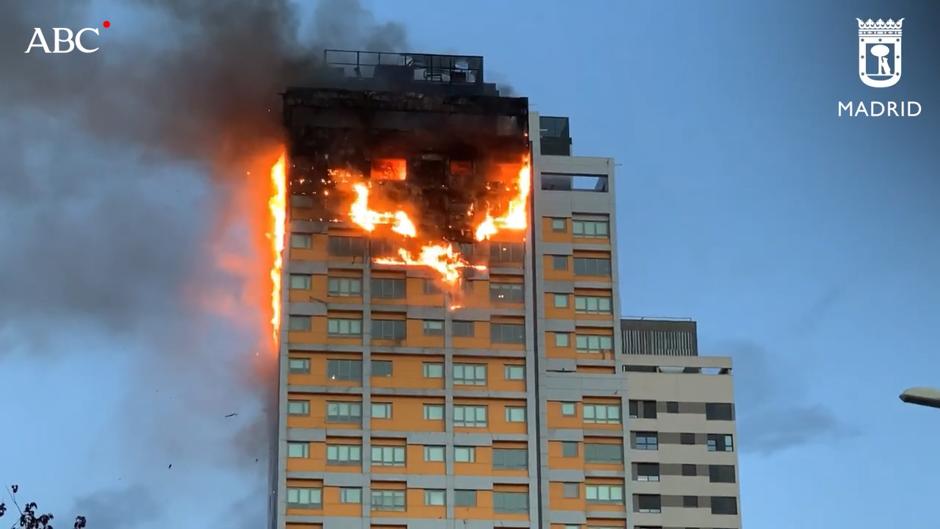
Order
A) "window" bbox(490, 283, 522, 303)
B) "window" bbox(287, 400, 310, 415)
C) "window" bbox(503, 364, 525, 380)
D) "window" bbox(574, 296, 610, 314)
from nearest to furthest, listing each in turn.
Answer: "window" bbox(287, 400, 310, 415)
"window" bbox(503, 364, 525, 380)
"window" bbox(490, 283, 522, 303)
"window" bbox(574, 296, 610, 314)

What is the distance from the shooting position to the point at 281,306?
100938 mm

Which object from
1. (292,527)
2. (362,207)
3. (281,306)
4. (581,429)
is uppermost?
(362,207)

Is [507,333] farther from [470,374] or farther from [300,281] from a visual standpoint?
[300,281]

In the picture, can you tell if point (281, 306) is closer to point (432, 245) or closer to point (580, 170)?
point (432, 245)

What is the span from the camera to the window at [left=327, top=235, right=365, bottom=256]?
10225 centimetres

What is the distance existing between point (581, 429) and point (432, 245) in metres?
14.8

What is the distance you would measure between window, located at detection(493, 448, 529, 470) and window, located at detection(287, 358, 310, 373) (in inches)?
492

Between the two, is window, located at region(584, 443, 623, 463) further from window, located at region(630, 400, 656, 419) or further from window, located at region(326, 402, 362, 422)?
window, located at region(630, 400, 656, 419)

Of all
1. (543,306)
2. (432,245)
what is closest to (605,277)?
(543,306)

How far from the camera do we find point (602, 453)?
335ft

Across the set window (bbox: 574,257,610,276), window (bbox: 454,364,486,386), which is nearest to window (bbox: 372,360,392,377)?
window (bbox: 454,364,486,386)

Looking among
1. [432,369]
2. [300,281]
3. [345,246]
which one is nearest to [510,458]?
[432,369]

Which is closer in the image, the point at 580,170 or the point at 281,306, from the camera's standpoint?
the point at 281,306

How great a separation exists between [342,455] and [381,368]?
591 cm
